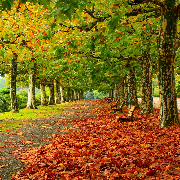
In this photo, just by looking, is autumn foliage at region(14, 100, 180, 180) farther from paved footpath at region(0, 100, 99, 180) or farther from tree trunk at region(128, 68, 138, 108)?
tree trunk at region(128, 68, 138, 108)

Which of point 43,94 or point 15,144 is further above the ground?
point 43,94

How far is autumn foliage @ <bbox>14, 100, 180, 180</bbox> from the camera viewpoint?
4.70 meters

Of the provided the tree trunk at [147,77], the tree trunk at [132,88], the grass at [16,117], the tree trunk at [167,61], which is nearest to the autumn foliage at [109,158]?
the tree trunk at [167,61]

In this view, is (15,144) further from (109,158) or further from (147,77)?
(147,77)

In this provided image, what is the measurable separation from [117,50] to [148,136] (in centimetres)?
881

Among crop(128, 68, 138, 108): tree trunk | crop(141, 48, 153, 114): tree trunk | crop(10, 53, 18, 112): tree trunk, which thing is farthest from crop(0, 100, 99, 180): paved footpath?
crop(128, 68, 138, 108): tree trunk

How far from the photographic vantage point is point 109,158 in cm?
576

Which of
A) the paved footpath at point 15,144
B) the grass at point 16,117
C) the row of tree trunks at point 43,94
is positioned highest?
the row of tree trunks at point 43,94

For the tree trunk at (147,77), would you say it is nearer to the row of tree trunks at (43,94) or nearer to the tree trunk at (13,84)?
the tree trunk at (13,84)

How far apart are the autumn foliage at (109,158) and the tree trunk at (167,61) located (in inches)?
32.3

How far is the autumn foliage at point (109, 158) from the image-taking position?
4697 mm

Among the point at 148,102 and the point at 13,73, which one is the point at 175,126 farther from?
the point at 13,73

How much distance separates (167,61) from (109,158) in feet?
17.1

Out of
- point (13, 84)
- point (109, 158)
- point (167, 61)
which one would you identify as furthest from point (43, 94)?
point (109, 158)
